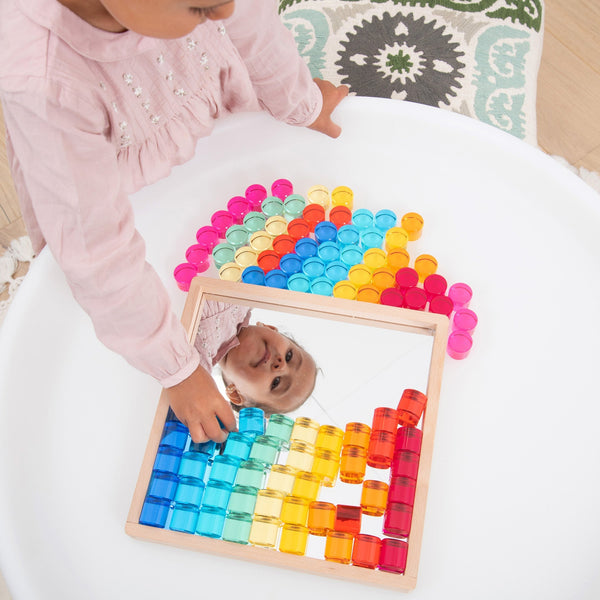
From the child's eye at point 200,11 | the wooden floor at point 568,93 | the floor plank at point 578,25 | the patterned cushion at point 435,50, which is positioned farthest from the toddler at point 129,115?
the floor plank at point 578,25

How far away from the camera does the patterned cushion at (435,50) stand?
4.10 ft

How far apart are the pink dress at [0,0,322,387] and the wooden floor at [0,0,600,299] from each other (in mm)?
580

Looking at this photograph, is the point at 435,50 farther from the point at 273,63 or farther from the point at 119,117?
the point at 119,117

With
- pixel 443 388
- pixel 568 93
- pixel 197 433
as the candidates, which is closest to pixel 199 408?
pixel 197 433

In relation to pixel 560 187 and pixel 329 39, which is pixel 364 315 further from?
pixel 329 39

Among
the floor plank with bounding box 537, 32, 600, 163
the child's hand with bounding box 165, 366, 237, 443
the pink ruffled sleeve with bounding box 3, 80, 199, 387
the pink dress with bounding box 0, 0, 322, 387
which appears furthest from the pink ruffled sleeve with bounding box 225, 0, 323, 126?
the floor plank with bounding box 537, 32, 600, 163

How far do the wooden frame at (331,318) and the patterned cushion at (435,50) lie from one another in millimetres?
602

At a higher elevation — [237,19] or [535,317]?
[237,19]

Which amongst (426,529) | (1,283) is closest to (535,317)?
(426,529)

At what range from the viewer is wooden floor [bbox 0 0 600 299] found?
4.13 feet

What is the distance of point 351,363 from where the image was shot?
2.62 feet

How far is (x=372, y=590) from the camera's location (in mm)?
699

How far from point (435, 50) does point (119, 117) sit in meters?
0.79

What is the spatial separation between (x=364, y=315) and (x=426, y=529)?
266 mm
